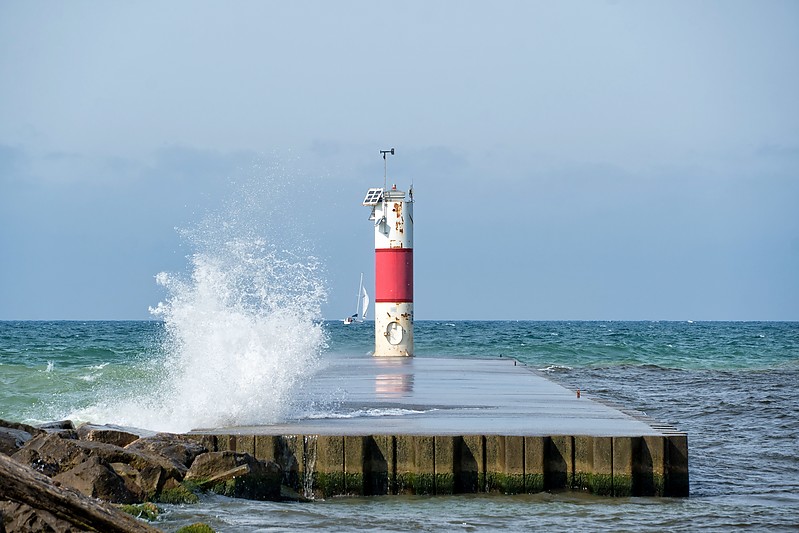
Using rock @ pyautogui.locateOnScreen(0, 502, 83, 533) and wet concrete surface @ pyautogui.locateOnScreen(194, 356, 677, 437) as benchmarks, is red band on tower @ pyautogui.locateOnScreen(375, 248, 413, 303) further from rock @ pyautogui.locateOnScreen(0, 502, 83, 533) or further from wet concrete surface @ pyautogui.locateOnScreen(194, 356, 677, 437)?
rock @ pyautogui.locateOnScreen(0, 502, 83, 533)

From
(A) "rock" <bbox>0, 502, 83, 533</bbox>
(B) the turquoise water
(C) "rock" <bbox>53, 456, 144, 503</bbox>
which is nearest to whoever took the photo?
(A) "rock" <bbox>0, 502, 83, 533</bbox>

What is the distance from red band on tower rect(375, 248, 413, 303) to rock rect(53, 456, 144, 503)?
13690 millimetres

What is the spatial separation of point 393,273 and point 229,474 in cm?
1309

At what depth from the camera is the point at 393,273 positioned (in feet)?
67.7

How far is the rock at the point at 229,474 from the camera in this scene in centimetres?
761

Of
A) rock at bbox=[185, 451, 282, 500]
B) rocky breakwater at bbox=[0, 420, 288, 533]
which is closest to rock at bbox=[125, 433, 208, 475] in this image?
rocky breakwater at bbox=[0, 420, 288, 533]

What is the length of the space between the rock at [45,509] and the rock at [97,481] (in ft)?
4.80

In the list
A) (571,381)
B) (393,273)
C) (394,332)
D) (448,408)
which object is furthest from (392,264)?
(448,408)

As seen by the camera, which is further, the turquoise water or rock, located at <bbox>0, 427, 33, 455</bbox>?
rock, located at <bbox>0, 427, 33, 455</bbox>

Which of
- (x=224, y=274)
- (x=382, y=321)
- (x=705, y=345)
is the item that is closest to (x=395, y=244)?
(x=382, y=321)

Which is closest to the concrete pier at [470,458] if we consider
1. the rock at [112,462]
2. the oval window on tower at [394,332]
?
the rock at [112,462]

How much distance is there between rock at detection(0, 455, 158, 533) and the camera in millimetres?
5312

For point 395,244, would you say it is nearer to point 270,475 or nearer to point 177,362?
point 177,362

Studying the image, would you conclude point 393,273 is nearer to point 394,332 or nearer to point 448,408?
point 394,332
